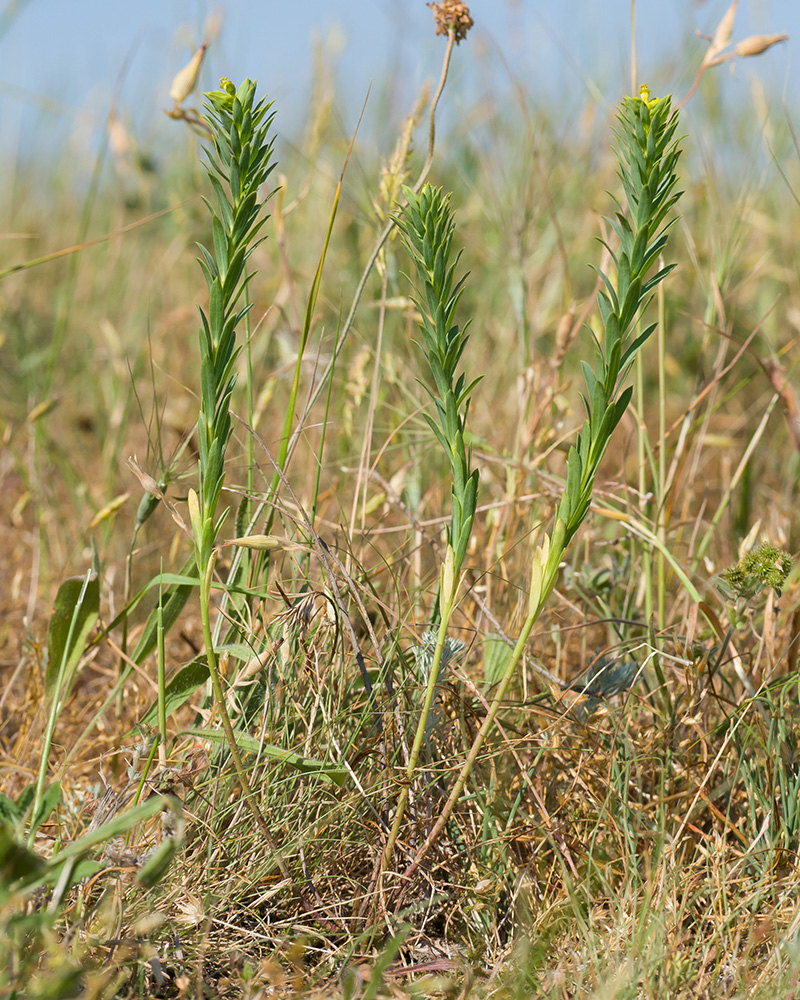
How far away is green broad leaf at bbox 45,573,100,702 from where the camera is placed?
104cm

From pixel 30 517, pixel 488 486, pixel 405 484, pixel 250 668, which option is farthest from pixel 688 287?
pixel 250 668

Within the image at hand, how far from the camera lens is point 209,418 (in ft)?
2.62

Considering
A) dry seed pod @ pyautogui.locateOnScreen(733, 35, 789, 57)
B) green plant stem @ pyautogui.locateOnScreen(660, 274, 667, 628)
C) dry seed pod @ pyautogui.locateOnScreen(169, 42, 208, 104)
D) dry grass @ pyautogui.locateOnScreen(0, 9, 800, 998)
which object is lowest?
dry grass @ pyautogui.locateOnScreen(0, 9, 800, 998)

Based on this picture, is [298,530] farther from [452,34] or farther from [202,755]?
[452,34]

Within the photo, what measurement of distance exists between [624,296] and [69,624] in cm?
74

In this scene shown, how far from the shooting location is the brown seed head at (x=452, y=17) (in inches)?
36.9

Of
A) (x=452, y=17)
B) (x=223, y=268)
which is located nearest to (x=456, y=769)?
(x=223, y=268)

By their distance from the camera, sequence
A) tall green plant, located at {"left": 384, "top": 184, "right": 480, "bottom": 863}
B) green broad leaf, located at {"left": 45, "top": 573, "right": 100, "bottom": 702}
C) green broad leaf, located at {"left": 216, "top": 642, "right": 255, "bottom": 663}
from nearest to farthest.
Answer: tall green plant, located at {"left": 384, "top": 184, "right": 480, "bottom": 863}, green broad leaf, located at {"left": 216, "top": 642, "right": 255, "bottom": 663}, green broad leaf, located at {"left": 45, "top": 573, "right": 100, "bottom": 702}

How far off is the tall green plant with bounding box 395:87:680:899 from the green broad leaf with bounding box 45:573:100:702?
51cm

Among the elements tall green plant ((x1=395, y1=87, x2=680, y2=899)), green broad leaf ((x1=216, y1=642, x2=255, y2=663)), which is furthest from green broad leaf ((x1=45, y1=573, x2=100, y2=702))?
tall green plant ((x1=395, y1=87, x2=680, y2=899))

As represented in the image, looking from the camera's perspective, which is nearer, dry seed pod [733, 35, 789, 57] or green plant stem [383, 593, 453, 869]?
green plant stem [383, 593, 453, 869]

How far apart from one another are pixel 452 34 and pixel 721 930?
3.11 feet

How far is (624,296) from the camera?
0.75 meters

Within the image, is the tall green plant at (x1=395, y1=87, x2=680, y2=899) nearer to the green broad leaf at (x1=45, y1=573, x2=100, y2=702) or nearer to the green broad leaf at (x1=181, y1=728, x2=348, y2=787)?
the green broad leaf at (x1=181, y1=728, x2=348, y2=787)
